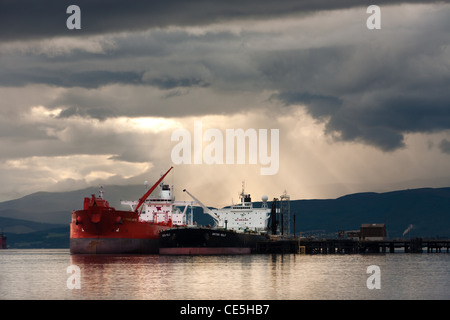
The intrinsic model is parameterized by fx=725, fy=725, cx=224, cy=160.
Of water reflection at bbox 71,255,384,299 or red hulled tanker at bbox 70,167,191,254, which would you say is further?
red hulled tanker at bbox 70,167,191,254

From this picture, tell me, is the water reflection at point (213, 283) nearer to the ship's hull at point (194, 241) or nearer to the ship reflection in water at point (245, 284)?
the ship reflection in water at point (245, 284)

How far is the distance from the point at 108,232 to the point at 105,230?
643 mm

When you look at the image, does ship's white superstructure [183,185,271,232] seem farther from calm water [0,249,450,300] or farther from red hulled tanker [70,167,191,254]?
calm water [0,249,450,300]

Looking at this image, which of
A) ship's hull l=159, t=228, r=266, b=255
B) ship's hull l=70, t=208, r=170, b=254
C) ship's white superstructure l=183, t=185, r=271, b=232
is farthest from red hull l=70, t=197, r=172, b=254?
ship's white superstructure l=183, t=185, r=271, b=232

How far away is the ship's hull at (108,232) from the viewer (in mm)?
126500

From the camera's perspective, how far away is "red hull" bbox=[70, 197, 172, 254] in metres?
126

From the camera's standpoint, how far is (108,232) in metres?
128

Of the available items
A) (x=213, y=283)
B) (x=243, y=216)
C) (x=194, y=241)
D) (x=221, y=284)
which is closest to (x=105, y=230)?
(x=194, y=241)

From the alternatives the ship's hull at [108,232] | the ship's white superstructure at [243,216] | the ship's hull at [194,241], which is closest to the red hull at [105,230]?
the ship's hull at [108,232]

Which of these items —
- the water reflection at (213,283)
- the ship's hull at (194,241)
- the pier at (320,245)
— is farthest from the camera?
the pier at (320,245)

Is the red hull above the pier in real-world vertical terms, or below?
above
